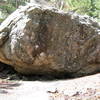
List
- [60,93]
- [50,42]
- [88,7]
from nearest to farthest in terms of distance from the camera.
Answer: [60,93] < [50,42] < [88,7]

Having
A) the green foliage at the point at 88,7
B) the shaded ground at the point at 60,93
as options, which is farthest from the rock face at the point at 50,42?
the green foliage at the point at 88,7

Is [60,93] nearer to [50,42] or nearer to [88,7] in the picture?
[50,42]

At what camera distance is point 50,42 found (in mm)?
12117

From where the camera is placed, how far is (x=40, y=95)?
8211 mm

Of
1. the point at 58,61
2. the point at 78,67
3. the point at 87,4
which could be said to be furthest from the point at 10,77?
the point at 87,4

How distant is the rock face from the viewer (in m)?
11.8

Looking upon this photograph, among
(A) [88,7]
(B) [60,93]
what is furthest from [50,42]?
(A) [88,7]

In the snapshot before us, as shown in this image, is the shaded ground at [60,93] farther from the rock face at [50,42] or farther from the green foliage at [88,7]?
the green foliage at [88,7]

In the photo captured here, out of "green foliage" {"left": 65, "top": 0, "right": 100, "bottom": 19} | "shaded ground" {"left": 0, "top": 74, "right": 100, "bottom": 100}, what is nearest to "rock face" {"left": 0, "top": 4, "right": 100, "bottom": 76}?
"shaded ground" {"left": 0, "top": 74, "right": 100, "bottom": 100}

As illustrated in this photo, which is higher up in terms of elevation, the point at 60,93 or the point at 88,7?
the point at 88,7

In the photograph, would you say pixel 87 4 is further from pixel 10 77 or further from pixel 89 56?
pixel 10 77

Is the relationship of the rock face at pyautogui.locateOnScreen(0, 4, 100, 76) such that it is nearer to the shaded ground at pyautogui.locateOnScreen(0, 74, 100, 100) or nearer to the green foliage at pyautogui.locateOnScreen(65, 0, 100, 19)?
the shaded ground at pyautogui.locateOnScreen(0, 74, 100, 100)

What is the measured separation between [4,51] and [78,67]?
377cm

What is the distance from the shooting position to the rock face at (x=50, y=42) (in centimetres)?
1177
